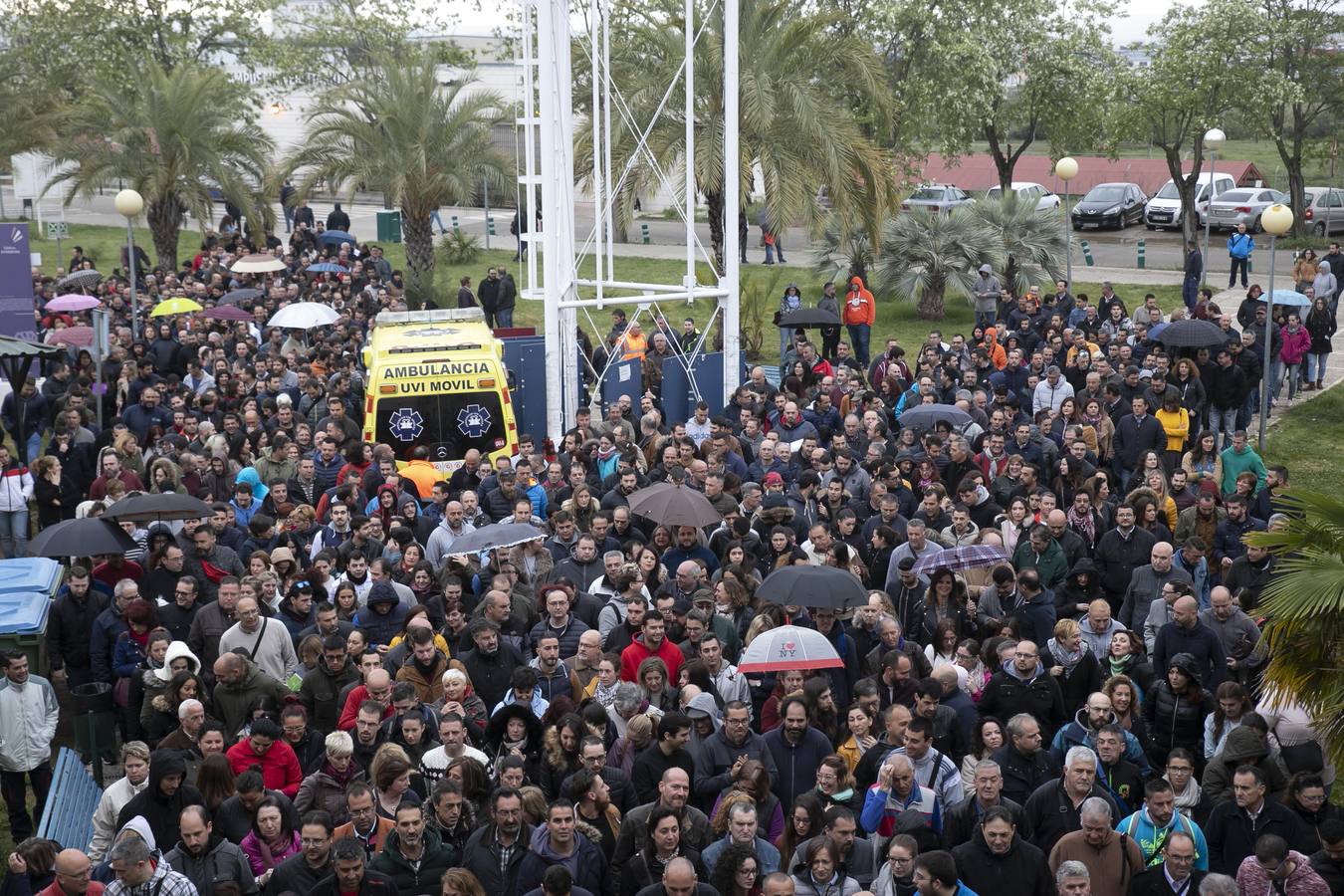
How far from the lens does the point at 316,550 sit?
13.9 metres

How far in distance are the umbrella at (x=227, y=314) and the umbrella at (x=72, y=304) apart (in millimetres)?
1937

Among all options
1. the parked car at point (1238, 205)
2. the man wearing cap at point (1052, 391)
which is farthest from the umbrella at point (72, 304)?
the parked car at point (1238, 205)

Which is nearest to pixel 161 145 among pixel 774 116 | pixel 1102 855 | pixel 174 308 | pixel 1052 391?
pixel 174 308

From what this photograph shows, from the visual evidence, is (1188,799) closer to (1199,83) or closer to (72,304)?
(72,304)

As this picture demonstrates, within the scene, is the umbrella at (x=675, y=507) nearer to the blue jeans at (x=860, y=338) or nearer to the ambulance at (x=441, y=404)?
the ambulance at (x=441, y=404)

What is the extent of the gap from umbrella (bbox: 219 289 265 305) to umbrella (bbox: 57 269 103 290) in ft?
11.1

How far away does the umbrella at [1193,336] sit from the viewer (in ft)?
62.6

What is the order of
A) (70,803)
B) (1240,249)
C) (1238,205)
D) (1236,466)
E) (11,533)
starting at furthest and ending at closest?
1. (1238,205)
2. (1240,249)
3. (11,533)
4. (1236,466)
5. (70,803)

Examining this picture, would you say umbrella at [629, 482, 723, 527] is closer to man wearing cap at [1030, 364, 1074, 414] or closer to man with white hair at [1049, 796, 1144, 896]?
man with white hair at [1049, 796, 1144, 896]

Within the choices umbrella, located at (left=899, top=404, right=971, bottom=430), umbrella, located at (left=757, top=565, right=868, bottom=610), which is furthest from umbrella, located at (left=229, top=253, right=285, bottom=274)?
umbrella, located at (left=757, top=565, right=868, bottom=610)

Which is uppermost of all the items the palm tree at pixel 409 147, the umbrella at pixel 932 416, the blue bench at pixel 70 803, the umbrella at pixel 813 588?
the palm tree at pixel 409 147

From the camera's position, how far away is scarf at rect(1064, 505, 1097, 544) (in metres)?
13.8

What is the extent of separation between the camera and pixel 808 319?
2339cm

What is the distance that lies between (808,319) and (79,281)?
14203mm
